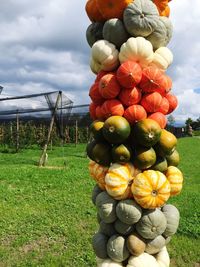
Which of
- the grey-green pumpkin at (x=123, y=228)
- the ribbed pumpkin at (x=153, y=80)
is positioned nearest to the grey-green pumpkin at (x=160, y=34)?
the ribbed pumpkin at (x=153, y=80)

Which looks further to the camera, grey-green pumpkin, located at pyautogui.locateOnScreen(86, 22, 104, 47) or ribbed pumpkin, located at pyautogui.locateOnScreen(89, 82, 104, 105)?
grey-green pumpkin, located at pyautogui.locateOnScreen(86, 22, 104, 47)

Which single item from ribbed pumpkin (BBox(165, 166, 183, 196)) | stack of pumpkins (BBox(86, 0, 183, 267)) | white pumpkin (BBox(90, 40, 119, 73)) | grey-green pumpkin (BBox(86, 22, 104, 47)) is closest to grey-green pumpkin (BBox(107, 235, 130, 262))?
stack of pumpkins (BBox(86, 0, 183, 267))

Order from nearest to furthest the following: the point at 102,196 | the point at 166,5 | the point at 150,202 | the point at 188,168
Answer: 1. the point at 150,202
2. the point at 102,196
3. the point at 166,5
4. the point at 188,168

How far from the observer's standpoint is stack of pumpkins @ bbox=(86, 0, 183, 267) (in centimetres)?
301

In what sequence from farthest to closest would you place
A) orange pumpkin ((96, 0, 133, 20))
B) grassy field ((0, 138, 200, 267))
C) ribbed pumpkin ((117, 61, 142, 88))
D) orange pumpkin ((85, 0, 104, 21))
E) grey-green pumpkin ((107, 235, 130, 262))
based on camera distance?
grassy field ((0, 138, 200, 267)) → orange pumpkin ((85, 0, 104, 21)) → orange pumpkin ((96, 0, 133, 20)) → grey-green pumpkin ((107, 235, 130, 262)) → ribbed pumpkin ((117, 61, 142, 88))

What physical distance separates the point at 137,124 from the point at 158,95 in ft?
1.00

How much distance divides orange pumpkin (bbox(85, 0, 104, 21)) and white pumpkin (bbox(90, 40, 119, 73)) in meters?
0.34

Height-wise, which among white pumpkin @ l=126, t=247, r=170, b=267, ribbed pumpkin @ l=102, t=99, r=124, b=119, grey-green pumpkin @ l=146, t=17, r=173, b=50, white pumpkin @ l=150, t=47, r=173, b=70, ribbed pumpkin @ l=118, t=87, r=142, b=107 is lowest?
white pumpkin @ l=126, t=247, r=170, b=267

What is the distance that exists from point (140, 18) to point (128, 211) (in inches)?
61.6

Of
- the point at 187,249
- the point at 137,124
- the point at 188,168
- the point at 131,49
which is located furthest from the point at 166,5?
the point at 188,168

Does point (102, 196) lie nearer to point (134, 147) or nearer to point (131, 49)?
point (134, 147)

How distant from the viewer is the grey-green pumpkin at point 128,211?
298 cm

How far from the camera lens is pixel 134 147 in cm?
318

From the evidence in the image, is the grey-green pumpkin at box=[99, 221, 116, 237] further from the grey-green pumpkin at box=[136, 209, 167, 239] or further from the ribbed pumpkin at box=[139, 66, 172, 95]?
the ribbed pumpkin at box=[139, 66, 172, 95]
